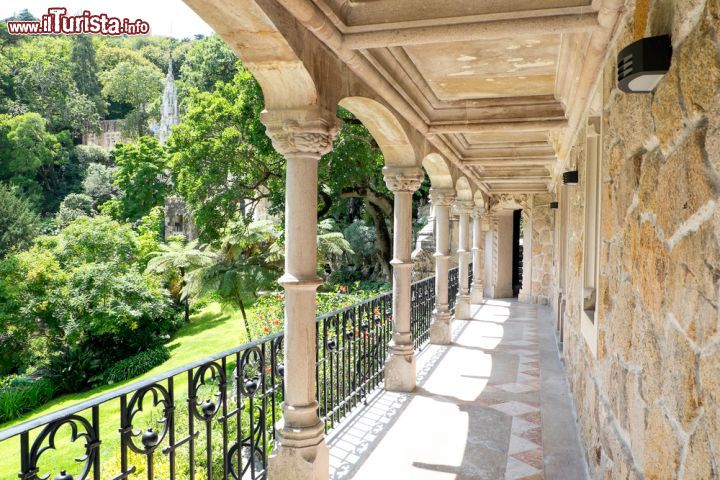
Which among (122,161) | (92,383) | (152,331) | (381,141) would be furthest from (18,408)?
(122,161)

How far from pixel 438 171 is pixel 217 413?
4.57 meters

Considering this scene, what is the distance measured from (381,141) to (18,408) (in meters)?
13.4

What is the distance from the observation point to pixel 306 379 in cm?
311

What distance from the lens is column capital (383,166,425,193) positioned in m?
5.12

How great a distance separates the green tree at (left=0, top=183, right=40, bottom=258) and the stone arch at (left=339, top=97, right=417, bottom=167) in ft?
76.1

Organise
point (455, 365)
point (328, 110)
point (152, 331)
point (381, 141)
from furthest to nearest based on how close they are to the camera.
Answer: point (152, 331), point (455, 365), point (381, 141), point (328, 110)

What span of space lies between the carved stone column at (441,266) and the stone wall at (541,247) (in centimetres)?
568

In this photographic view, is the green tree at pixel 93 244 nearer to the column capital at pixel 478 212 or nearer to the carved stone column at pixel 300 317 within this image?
the column capital at pixel 478 212

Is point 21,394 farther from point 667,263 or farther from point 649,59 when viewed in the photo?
point 649,59

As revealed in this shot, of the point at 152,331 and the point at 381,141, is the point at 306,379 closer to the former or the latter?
the point at 381,141

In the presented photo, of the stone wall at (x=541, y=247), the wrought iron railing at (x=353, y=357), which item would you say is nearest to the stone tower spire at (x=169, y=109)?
the stone wall at (x=541, y=247)

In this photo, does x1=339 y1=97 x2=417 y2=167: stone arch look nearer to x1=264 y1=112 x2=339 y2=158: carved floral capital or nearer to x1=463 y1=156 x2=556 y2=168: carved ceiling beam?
x1=264 y1=112 x2=339 y2=158: carved floral capital

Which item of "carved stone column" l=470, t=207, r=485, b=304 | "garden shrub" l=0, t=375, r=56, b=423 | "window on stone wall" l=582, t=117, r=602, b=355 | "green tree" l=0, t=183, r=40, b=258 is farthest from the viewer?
"green tree" l=0, t=183, r=40, b=258

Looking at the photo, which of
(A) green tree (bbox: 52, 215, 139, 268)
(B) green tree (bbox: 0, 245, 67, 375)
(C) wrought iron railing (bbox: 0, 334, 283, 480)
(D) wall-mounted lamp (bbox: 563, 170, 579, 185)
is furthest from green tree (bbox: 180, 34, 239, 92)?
(D) wall-mounted lamp (bbox: 563, 170, 579, 185)
